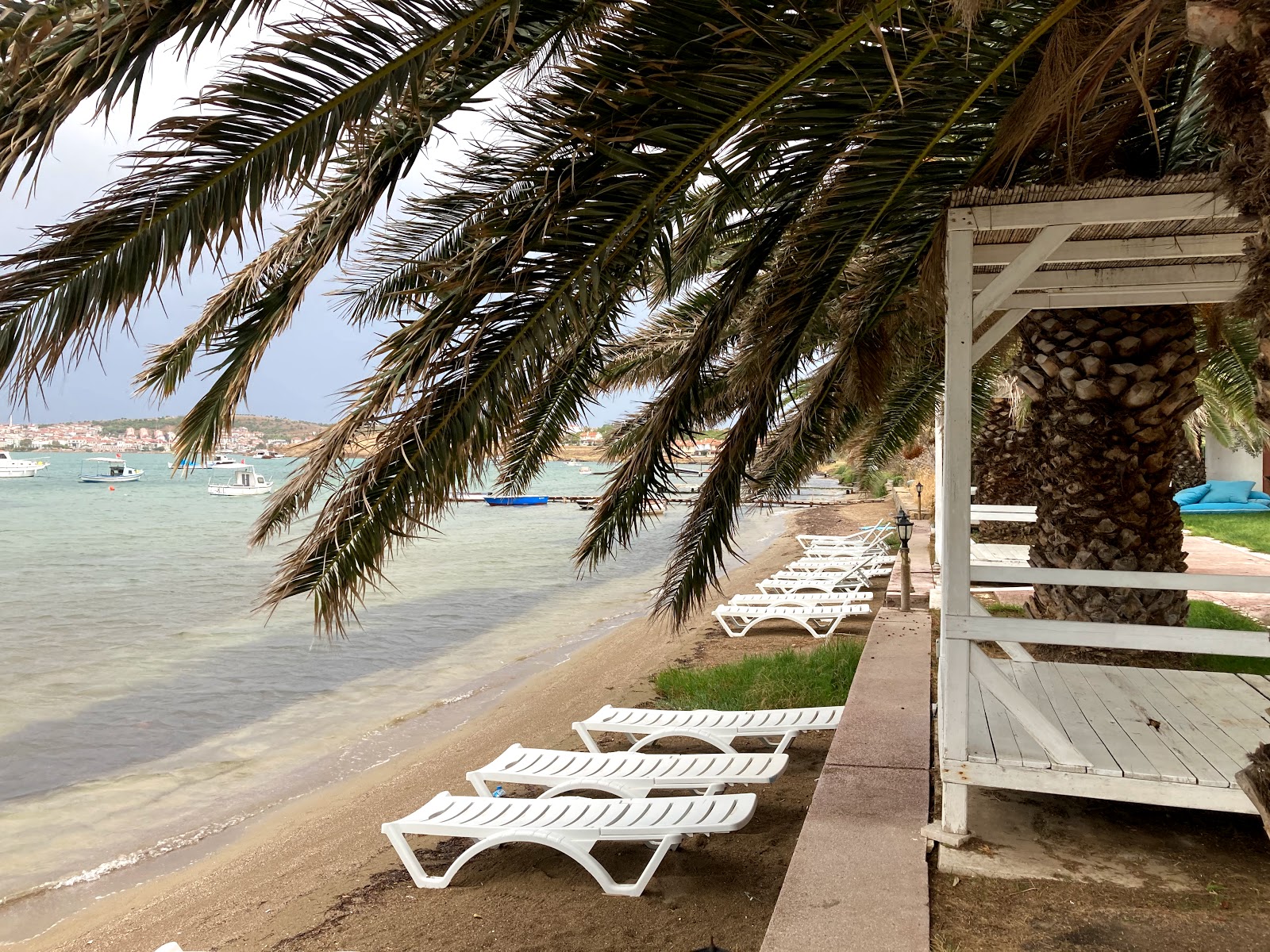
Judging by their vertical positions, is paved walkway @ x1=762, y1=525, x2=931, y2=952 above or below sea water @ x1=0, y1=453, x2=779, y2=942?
above

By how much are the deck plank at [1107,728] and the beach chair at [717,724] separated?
137 cm

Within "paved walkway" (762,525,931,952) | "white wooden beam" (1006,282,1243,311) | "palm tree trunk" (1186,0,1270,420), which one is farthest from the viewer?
"white wooden beam" (1006,282,1243,311)

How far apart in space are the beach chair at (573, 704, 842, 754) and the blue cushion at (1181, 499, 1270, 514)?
1945cm

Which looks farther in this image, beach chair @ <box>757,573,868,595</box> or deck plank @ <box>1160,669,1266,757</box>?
beach chair @ <box>757,573,868,595</box>

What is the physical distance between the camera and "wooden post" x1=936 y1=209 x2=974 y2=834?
379 cm

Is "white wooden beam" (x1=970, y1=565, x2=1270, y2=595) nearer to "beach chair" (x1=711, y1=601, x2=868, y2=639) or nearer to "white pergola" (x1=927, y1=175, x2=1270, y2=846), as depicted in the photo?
"white pergola" (x1=927, y1=175, x2=1270, y2=846)

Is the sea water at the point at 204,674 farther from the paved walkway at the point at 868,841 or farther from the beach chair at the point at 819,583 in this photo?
the beach chair at the point at 819,583

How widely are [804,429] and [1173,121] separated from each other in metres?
3.02

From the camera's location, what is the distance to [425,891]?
4695 millimetres

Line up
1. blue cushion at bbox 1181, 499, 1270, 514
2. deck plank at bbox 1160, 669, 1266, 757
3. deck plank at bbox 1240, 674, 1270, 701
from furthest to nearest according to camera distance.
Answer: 1. blue cushion at bbox 1181, 499, 1270, 514
2. deck plank at bbox 1240, 674, 1270, 701
3. deck plank at bbox 1160, 669, 1266, 757

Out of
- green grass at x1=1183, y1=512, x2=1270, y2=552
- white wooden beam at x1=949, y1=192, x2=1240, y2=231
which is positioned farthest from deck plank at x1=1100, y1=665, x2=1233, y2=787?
green grass at x1=1183, y1=512, x2=1270, y2=552

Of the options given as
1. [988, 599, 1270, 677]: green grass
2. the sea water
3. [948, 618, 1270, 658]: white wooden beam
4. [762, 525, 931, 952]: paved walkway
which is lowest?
the sea water

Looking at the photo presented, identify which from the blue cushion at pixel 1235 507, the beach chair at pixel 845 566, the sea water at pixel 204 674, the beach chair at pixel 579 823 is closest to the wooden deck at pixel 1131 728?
the beach chair at pixel 579 823

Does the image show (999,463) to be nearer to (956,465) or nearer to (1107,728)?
(1107,728)
